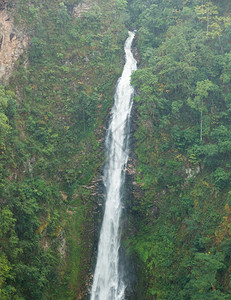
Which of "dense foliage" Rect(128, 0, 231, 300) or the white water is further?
the white water

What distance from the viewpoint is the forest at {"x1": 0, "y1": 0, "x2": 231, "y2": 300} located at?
57.1ft

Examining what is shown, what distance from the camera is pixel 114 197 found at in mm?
22500

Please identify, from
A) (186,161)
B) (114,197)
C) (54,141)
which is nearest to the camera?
(186,161)

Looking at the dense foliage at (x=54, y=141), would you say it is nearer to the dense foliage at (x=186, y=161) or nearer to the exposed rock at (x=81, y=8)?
the exposed rock at (x=81, y=8)

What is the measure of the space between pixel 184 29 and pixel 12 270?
892 inches

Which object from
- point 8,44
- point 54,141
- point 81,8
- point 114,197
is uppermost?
point 81,8

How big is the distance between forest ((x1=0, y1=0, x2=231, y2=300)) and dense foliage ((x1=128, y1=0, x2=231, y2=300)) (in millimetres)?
79

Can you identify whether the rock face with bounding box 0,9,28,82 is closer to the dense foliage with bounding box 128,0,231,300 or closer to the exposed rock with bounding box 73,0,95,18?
the exposed rock with bounding box 73,0,95,18

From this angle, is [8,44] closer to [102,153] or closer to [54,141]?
[54,141]

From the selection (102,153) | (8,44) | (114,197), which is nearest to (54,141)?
(102,153)

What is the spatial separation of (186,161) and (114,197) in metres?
5.83

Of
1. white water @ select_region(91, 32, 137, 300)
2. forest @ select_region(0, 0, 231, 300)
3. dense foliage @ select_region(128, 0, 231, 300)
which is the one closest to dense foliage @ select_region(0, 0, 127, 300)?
forest @ select_region(0, 0, 231, 300)

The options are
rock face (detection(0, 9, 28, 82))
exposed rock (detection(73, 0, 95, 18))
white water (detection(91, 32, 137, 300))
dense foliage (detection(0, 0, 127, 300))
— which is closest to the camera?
dense foliage (detection(0, 0, 127, 300))

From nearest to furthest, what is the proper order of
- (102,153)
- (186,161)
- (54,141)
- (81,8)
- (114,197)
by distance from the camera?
(186,161) → (114,197) → (54,141) → (102,153) → (81,8)
